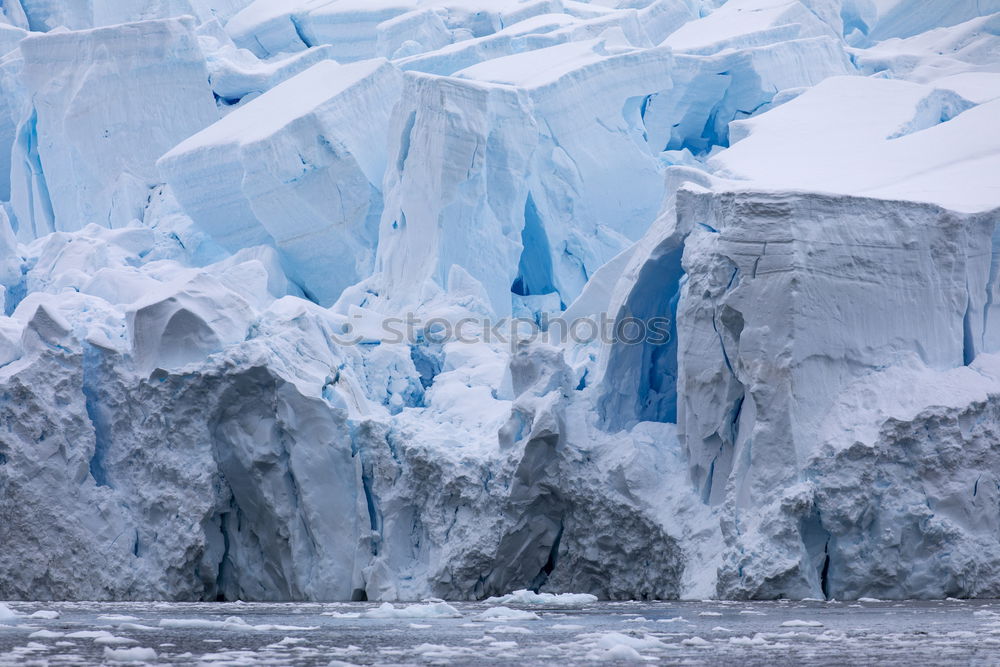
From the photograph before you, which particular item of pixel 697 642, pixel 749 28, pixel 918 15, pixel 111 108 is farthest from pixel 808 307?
pixel 918 15

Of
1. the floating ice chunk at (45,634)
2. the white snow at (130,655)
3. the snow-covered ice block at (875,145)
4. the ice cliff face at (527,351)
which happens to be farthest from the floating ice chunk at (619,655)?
the snow-covered ice block at (875,145)

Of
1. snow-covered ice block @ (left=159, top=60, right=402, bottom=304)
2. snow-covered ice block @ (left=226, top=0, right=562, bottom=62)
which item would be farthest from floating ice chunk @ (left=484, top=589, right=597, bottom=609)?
snow-covered ice block @ (left=226, top=0, right=562, bottom=62)

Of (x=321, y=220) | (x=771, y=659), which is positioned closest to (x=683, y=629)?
(x=771, y=659)

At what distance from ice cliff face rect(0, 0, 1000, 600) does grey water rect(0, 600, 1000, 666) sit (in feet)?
2.63

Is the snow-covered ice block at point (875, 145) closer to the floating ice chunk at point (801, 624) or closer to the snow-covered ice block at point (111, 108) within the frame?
the floating ice chunk at point (801, 624)

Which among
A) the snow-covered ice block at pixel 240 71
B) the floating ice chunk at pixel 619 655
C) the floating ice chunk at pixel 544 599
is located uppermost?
the snow-covered ice block at pixel 240 71

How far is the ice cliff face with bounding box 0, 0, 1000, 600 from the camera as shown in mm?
7359

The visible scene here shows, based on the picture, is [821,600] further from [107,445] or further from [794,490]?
[107,445]

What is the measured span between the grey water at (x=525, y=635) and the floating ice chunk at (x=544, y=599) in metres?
0.35

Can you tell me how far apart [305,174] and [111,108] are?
2.71 m

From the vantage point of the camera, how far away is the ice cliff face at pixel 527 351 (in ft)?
24.1

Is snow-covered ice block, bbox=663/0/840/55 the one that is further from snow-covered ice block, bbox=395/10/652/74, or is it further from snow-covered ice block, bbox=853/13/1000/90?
snow-covered ice block, bbox=853/13/1000/90

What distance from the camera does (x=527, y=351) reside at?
27.9 ft

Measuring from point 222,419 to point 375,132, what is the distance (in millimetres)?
3627
